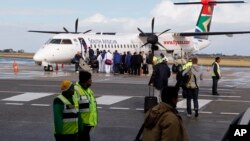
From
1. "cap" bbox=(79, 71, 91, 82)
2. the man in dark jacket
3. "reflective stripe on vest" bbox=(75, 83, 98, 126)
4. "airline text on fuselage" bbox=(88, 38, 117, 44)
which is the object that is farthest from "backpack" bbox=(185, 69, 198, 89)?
"airline text on fuselage" bbox=(88, 38, 117, 44)

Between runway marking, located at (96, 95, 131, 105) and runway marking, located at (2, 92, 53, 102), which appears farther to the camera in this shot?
runway marking, located at (2, 92, 53, 102)

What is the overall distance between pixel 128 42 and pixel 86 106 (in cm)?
3749

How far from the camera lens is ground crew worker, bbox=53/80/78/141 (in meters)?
7.10

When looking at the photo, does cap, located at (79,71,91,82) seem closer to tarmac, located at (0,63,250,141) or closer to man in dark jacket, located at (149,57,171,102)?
tarmac, located at (0,63,250,141)

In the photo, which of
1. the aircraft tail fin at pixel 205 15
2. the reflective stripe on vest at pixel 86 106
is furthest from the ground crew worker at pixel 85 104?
the aircraft tail fin at pixel 205 15

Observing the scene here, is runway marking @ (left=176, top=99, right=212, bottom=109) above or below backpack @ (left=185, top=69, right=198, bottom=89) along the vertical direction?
below

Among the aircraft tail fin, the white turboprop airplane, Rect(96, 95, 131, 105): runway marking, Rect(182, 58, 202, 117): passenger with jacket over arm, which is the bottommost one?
Rect(96, 95, 131, 105): runway marking

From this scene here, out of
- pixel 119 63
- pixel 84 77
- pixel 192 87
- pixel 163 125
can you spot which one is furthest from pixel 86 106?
pixel 119 63

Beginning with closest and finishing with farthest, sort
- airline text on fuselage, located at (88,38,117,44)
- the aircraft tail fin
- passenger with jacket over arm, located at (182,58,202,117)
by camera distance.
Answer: passenger with jacket over arm, located at (182,58,202,117) → airline text on fuselage, located at (88,38,117,44) → the aircraft tail fin

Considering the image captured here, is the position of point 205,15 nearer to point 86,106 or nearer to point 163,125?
point 86,106

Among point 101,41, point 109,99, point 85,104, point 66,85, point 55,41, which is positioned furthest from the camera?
point 101,41

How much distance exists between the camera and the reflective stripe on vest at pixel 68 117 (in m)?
7.17

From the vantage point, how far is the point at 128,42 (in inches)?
1781

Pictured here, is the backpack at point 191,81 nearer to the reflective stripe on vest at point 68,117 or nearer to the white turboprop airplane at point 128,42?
the reflective stripe on vest at point 68,117
